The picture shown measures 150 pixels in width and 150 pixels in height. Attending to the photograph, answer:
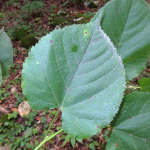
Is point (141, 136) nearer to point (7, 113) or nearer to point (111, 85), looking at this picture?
point (111, 85)

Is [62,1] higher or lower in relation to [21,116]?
higher

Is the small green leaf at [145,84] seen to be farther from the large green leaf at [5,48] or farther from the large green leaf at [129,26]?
the large green leaf at [5,48]

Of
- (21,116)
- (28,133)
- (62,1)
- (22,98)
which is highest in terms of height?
(62,1)

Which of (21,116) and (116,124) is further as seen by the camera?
(21,116)

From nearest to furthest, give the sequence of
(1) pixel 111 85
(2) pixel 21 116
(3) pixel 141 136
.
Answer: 1. (1) pixel 111 85
2. (3) pixel 141 136
3. (2) pixel 21 116

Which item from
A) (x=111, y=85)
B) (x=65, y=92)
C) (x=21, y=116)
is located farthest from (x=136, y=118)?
(x=21, y=116)

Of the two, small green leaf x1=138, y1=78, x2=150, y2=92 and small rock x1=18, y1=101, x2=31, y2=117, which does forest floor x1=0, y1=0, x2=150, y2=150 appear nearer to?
small rock x1=18, y1=101, x2=31, y2=117

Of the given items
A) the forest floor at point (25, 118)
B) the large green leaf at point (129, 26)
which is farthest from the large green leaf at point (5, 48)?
the forest floor at point (25, 118)

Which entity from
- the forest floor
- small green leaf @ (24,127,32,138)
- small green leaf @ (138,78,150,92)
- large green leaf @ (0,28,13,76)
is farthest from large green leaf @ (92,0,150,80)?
small green leaf @ (24,127,32,138)
